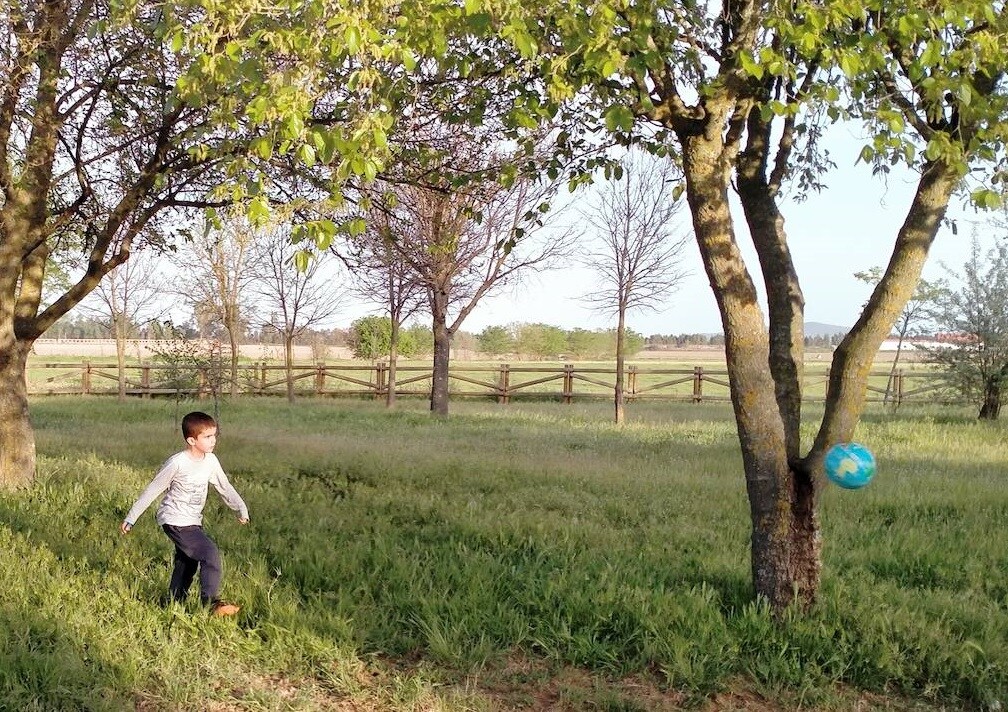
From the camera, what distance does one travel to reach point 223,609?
4957 mm

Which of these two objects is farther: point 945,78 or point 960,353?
point 960,353

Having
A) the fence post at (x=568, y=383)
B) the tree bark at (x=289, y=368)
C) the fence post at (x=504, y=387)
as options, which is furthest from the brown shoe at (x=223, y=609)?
→ the fence post at (x=568, y=383)

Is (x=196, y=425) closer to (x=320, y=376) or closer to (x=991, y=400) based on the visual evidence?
(x=991, y=400)

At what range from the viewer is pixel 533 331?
8162cm

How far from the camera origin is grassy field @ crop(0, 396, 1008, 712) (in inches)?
168

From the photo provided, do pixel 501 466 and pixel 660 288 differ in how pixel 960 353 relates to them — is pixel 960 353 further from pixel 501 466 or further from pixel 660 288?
pixel 501 466

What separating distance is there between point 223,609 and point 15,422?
5648 mm

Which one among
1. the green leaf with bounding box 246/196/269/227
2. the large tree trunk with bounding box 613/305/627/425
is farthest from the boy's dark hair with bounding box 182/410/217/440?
the large tree trunk with bounding box 613/305/627/425

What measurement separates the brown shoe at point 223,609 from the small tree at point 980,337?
18.9 meters

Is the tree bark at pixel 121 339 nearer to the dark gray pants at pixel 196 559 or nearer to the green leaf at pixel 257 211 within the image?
the dark gray pants at pixel 196 559

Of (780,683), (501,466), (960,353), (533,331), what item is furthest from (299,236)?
(533,331)

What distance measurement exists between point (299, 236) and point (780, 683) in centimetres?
329

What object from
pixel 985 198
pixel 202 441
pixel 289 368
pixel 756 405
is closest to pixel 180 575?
pixel 202 441

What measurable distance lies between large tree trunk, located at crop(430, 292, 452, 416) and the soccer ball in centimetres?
1646
